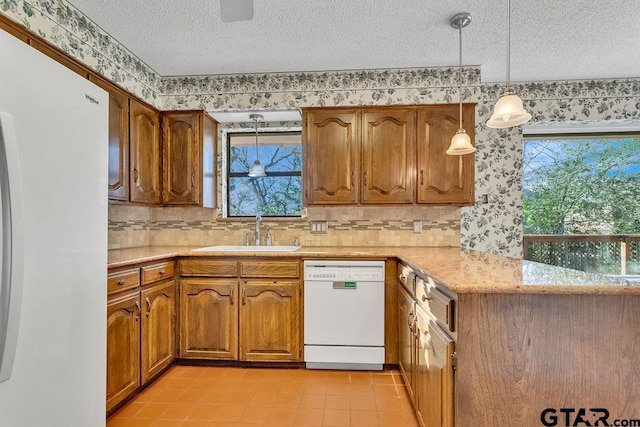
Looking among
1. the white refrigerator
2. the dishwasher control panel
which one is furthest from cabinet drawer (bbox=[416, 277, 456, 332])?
the white refrigerator

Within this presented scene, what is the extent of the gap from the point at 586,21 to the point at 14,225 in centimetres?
334

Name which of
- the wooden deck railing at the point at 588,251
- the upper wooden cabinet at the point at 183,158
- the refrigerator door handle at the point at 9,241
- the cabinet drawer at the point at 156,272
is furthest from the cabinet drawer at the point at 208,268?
the wooden deck railing at the point at 588,251

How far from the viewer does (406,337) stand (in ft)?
7.58

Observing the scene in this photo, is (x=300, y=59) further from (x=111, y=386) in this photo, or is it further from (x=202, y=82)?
(x=111, y=386)

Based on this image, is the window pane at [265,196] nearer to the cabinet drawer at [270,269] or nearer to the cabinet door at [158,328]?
the cabinet drawer at [270,269]

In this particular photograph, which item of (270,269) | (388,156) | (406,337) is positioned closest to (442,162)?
(388,156)

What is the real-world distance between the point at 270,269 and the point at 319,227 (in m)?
0.78

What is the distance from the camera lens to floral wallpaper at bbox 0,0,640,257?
3.20 meters

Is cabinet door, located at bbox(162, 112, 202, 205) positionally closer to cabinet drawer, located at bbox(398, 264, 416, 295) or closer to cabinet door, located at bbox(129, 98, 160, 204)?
cabinet door, located at bbox(129, 98, 160, 204)

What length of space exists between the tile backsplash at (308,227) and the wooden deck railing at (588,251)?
3.72 feet

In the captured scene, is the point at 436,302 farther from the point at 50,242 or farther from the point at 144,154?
the point at 144,154

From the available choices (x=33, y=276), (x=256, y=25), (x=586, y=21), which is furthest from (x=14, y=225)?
(x=586, y=21)

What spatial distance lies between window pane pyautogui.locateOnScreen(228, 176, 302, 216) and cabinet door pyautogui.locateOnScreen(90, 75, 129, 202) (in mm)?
1162

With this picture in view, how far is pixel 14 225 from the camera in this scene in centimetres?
96
